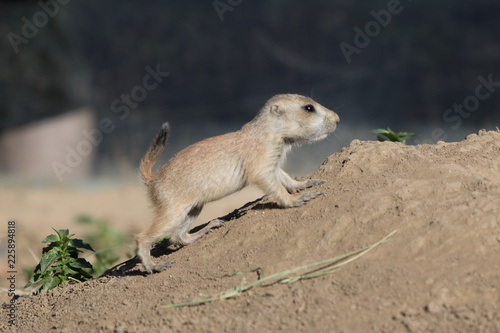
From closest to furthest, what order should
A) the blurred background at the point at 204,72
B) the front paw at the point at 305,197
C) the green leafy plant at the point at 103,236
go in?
the front paw at the point at 305,197, the green leafy plant at the point at 103,236, the blurred background at the point at 204,72

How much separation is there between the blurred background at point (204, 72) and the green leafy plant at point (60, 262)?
19.1 feet

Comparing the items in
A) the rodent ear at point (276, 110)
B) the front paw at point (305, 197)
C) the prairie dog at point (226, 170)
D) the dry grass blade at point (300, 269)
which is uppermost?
the rodent ear at point (276, 110)

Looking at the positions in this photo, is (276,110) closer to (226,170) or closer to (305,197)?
(226,170)

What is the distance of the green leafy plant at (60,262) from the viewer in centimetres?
503

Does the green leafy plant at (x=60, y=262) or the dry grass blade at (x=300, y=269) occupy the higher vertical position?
the green leafy plant at (x=60, y=262)

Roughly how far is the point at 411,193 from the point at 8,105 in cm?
981

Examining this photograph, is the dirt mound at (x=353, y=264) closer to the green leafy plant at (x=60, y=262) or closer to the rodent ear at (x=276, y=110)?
the green leafy plant at (x=60, y=262)

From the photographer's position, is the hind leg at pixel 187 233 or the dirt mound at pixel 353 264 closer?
the dirt mound at pixel 353 264

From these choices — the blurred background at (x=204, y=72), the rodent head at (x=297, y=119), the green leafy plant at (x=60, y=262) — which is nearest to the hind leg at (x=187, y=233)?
the green leafy plant at (x=60, y=262)

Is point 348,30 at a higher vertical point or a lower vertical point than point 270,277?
higher

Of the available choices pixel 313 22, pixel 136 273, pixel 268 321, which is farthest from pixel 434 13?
pixel 268 321

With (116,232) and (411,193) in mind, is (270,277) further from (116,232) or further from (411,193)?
(116,232)

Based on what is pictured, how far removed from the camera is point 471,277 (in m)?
3.29

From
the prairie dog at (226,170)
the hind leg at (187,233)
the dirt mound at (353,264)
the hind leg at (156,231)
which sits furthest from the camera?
the hind leg at (187,233)
